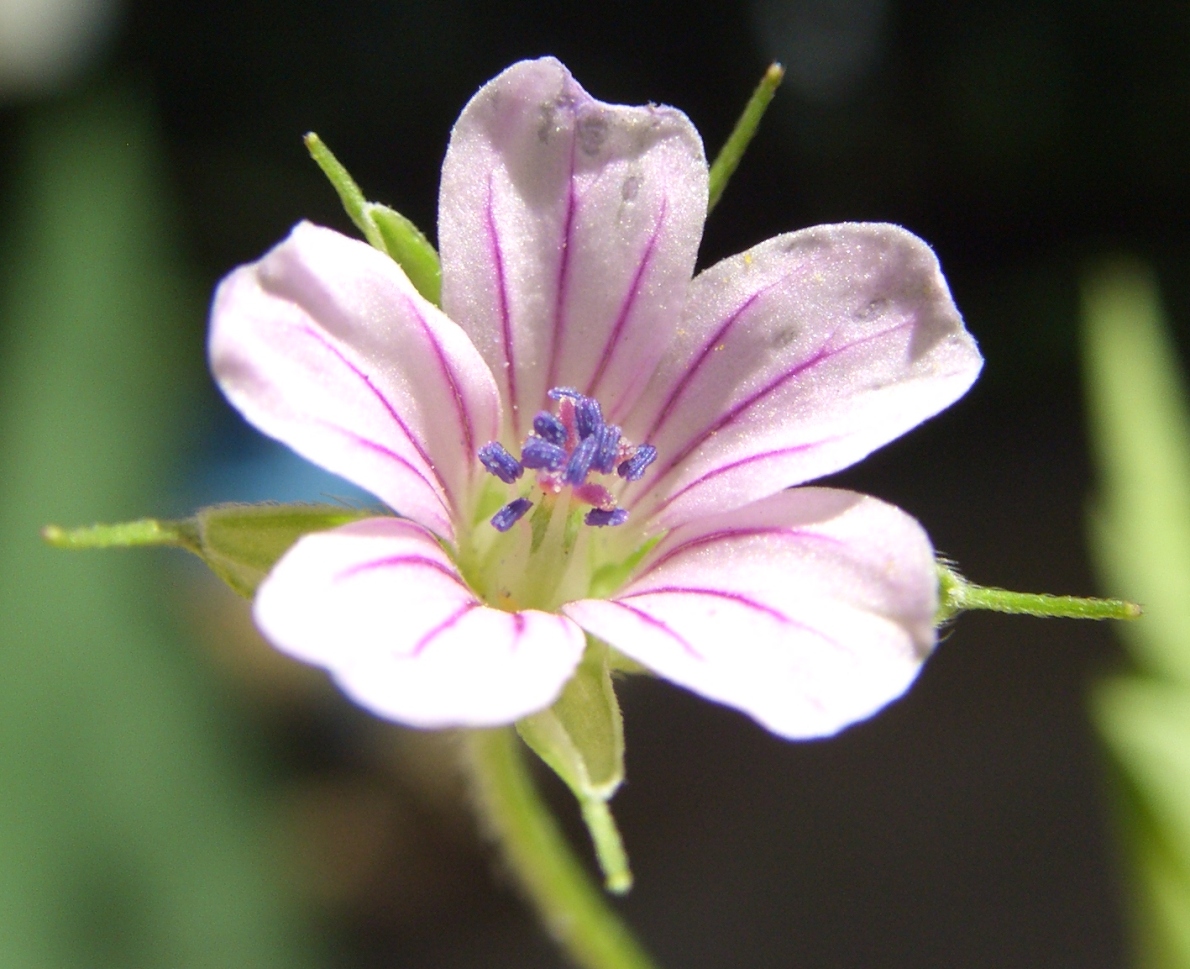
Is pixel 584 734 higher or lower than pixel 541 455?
lower

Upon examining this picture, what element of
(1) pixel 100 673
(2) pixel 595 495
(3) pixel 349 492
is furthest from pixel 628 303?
(3) pixel 349 492

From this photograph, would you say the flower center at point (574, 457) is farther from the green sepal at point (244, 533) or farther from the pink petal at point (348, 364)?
the green sepal at point (244, 533)

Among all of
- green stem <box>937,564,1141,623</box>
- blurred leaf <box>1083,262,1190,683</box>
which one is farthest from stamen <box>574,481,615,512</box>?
blurred leaf <box>1083,262,1190,683</box>

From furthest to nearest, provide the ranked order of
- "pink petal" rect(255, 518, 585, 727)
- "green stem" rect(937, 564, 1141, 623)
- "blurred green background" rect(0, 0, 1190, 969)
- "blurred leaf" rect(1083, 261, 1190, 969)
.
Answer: "blurred green background" rect(0, 0, 1190, 969) → "blurred leaf" rect(1083, 261, 1190, 969) → "green stem" rect(937, 564, 1141, 623) → "pink petal" rect(255, 518, 585, 727)

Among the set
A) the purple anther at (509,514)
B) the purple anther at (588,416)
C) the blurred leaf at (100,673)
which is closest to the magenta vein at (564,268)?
the purple anther at (588,416)

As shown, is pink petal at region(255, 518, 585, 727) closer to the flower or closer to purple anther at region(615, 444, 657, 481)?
the flower

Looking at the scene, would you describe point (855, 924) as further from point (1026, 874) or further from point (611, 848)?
point (611, 848)

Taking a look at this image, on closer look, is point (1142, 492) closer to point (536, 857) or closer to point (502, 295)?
point (536, 857)
